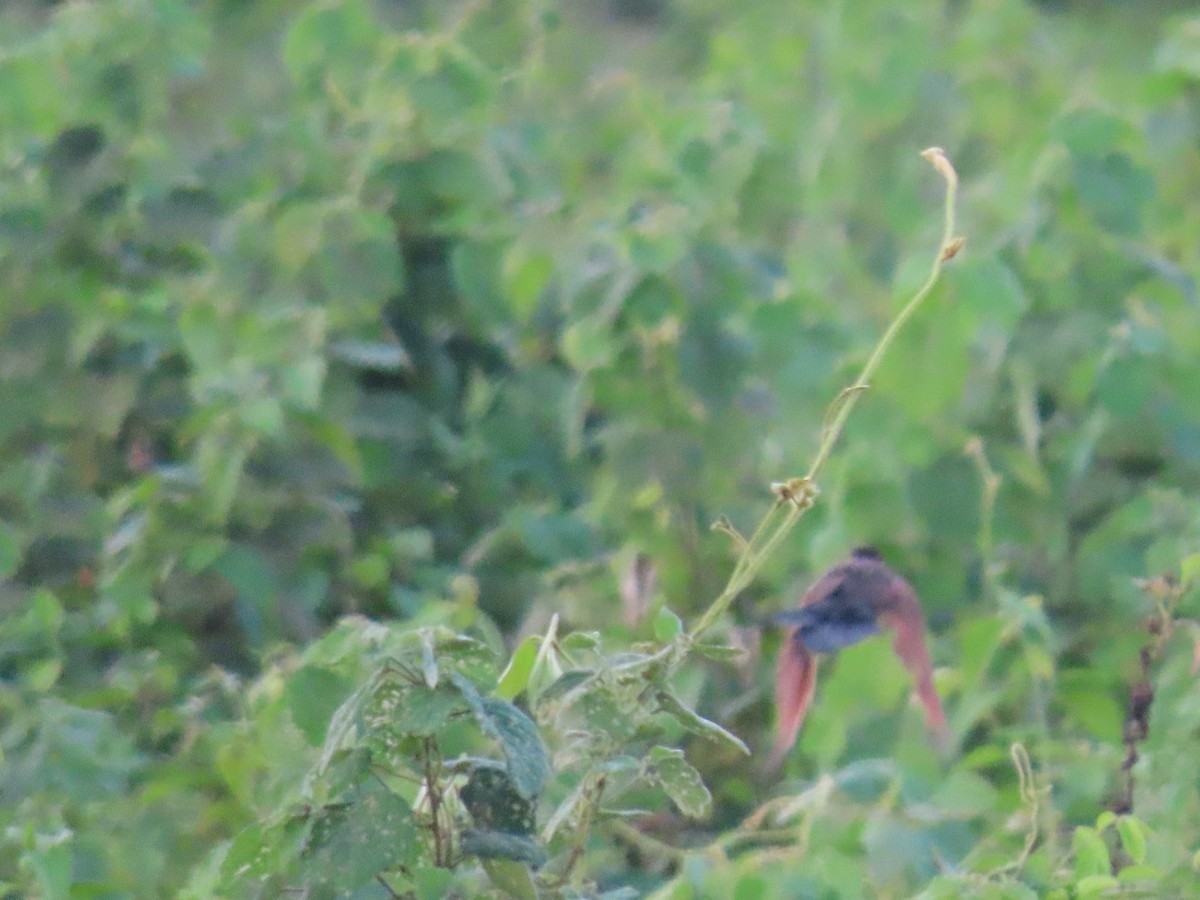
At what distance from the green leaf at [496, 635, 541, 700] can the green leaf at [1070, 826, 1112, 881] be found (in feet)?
1.09

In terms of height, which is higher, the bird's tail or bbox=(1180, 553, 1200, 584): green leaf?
bbox=(1180, 553, 1200, 584): green leaf

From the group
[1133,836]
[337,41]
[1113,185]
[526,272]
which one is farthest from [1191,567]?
[337,41]

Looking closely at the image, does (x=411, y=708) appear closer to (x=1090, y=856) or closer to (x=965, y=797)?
(x=1090, y=856)

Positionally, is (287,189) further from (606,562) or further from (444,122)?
(606,562)

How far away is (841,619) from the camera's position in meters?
1.22

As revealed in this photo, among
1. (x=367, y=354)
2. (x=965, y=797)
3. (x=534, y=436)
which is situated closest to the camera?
(x=965, y=797)

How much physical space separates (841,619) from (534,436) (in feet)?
3.65

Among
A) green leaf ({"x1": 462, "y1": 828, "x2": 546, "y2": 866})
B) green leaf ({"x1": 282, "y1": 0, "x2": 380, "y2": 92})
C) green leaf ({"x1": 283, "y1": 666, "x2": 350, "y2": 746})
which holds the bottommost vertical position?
green leaf ({"x1": 282, "y1": 0, "x2": 380, "y2": 92})

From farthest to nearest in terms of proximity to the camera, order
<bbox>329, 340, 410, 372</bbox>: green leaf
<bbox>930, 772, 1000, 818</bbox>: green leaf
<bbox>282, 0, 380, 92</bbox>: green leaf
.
A: <bbox>282, 0, 380, 92</bbox>: green leaf
<bbox>329, 340, 410, 372</bbox>: green leaf
<bbox>930, 772, 1000, 818</bbox>: green leaf

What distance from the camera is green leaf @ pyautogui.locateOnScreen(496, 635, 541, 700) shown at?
1.08 metres

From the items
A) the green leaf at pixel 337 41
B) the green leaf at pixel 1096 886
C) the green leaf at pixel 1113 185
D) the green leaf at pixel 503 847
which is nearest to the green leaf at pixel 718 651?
the green leaf at pixel 503 847

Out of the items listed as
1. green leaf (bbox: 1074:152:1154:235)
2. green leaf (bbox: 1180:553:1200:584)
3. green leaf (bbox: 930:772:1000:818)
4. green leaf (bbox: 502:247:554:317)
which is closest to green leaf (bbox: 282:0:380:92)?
green leaf (bbox: 502:247:554:317)

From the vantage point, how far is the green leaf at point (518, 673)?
3.55 ft

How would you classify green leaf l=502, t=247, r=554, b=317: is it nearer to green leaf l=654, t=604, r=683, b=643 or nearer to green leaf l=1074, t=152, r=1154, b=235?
green leaf l=1074, t=152, r=1154, b=235
